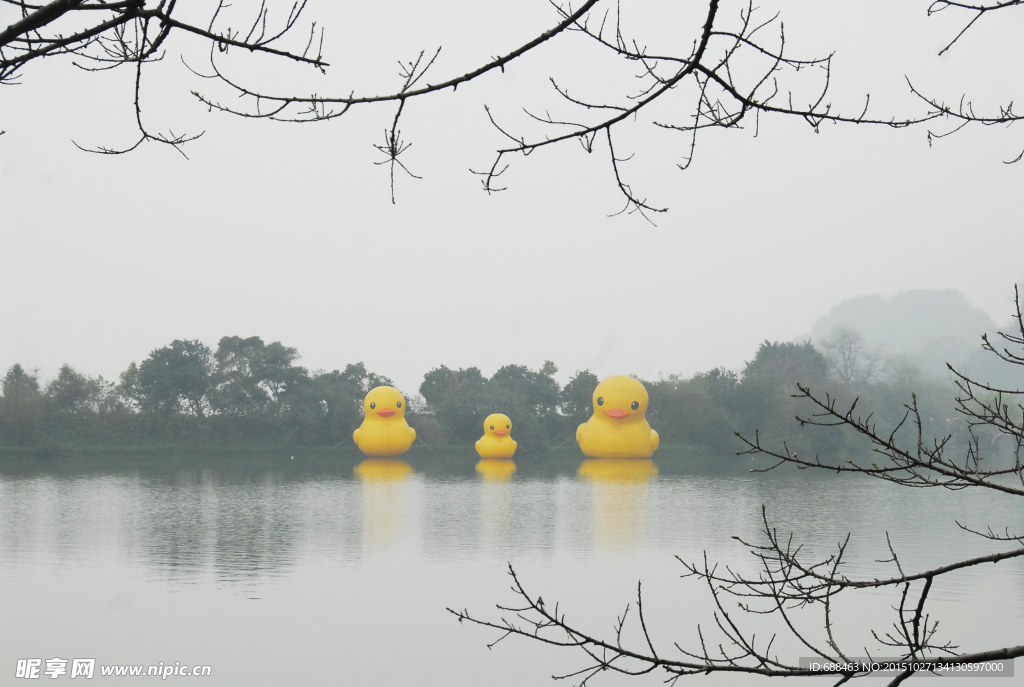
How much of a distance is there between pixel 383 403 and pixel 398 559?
41.8 feet

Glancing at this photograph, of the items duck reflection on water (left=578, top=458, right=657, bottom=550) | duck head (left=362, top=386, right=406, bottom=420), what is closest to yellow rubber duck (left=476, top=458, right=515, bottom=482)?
duck reflection on water (left=578, top=458, right=657, bottom=550)

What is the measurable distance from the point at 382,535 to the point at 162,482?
7321mm

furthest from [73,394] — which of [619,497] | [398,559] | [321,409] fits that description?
[398,559]

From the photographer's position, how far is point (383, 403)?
19859mm

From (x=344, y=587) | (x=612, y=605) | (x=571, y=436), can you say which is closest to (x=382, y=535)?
(x=344, y=587)

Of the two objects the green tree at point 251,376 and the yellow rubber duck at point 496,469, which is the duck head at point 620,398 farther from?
the green tree at point 251,376

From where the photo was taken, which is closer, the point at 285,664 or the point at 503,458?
the point at 285,664

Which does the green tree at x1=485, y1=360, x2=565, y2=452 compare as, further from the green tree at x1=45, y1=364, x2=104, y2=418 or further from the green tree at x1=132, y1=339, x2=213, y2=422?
the green tree at x1=45, y1=364, x2=104, y2=418

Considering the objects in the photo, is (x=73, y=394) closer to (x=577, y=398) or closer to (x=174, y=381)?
(x=174, y=381)

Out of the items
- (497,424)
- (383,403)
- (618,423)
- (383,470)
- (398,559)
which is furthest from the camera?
(497,424)

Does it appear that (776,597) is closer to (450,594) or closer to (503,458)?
(450,594)

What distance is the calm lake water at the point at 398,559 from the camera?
5.02 metres

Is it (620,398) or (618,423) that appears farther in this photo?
(618,423)

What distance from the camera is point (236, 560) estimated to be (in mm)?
7207
